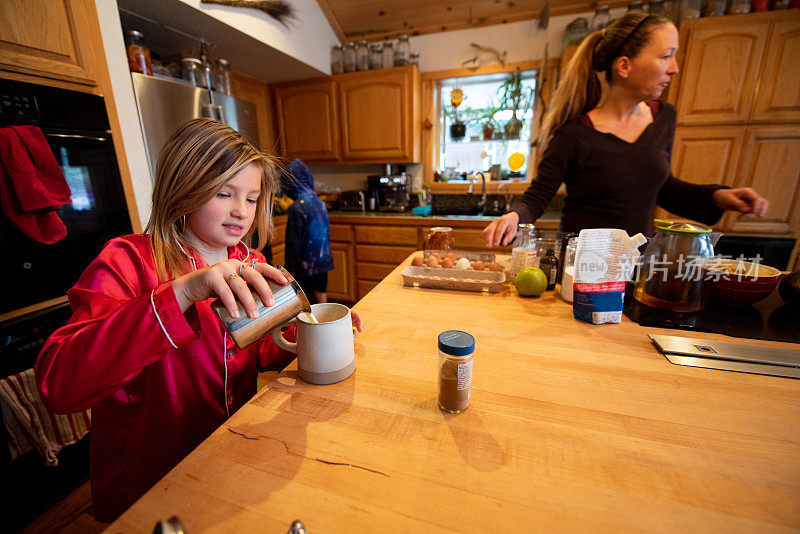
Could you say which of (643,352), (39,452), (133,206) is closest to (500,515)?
(643,352)

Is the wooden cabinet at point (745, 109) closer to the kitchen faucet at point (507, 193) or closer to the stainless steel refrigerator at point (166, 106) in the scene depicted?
the kitchen faucet at point (507, 193)

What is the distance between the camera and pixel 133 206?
1.49 metres

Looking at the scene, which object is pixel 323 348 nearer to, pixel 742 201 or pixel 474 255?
pixel 474 255

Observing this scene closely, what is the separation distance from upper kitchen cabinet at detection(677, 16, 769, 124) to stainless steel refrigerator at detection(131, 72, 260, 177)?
2.77 meters

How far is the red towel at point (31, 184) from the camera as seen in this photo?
3.47ft

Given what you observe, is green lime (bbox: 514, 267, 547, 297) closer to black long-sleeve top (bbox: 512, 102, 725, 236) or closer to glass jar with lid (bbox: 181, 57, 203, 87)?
black long-sleeve top (bbox: 512, 102, 725, 236)

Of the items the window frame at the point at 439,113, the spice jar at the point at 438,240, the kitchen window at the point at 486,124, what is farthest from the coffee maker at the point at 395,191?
the spice jar at the point at 438,240

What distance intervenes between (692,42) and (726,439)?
280cm

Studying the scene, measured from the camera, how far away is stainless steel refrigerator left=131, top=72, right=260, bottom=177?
1709 millimetres

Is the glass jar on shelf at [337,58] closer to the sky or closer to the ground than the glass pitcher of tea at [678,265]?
closer to the sky

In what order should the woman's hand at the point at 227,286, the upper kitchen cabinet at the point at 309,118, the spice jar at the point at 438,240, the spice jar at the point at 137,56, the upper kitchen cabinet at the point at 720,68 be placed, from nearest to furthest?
1. the woman's hand at the point at 227,286
2. the spice jar at the point at 438,240
3. the spice jar at the point at 137,56
4. the upper kitchen cabinet at the point at 720,68
5. the upper kitchen cabinet at the point at 309,118

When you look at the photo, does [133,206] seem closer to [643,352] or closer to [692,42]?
[643,352]

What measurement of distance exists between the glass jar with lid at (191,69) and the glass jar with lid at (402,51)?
5.23 ft

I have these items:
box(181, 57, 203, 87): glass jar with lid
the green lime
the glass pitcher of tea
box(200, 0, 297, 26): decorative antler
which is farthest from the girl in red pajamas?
box(200, 0, 297, 26): decorative antler
